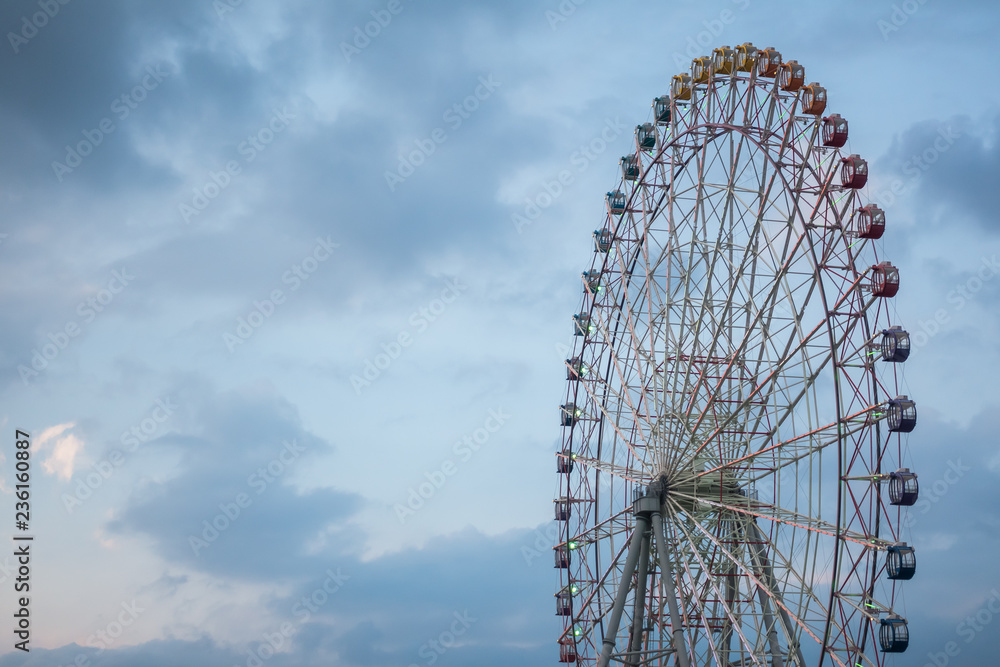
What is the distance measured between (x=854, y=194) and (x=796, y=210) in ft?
7.88

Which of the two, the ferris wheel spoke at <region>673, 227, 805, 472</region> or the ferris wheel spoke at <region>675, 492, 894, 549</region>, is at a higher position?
the ferris wheel spoke at <region>673, 227, 805, 472</region>

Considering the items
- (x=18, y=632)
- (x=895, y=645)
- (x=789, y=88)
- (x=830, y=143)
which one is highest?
(x=789, y=88)

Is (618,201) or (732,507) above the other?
(618,201)

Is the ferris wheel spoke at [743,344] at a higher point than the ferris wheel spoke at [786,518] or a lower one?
higher

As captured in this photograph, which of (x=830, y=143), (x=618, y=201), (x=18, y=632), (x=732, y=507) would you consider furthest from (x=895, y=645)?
(x=18, y=632)

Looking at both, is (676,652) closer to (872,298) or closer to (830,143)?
(872,298)

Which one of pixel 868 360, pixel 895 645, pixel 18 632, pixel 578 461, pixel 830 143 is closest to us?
pixel 895 645

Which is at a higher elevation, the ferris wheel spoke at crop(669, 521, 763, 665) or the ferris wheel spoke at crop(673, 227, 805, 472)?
the ferris wheel spoke at crop(673, 227, 805, 472)

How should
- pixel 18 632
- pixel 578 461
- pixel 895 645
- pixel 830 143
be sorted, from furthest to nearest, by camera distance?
1. pixel 578 461
2. pixel 18 632
3. pixel 830 143
4. pixel 895 645

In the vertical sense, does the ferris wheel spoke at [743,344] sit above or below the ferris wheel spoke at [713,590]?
above

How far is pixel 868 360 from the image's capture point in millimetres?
40031

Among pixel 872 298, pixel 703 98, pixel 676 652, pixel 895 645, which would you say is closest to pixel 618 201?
pixel 703 98

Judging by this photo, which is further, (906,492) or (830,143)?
(830,143)

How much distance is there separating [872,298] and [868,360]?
2122 millimetres
